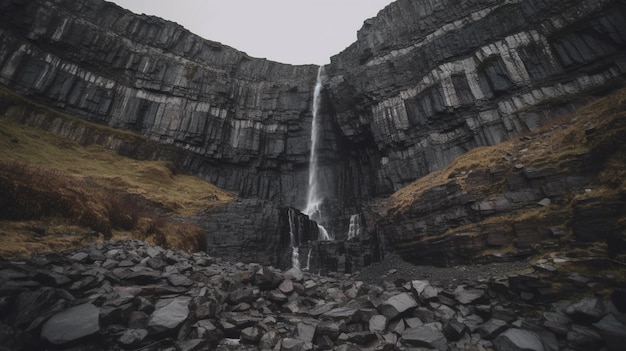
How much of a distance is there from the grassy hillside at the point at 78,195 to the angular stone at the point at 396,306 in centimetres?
996

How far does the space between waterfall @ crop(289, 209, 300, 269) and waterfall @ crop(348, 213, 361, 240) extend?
758 centimetres

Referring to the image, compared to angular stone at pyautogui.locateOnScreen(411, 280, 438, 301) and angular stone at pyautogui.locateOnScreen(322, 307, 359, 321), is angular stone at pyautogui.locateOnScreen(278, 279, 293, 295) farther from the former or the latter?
angular stone at pyautogui.locateOnScreen(411, 280, 438, 301)

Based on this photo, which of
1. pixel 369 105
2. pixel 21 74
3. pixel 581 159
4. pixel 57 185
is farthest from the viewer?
pixel 369 105

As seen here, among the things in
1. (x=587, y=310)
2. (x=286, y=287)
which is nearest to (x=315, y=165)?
(x=286, y=287)

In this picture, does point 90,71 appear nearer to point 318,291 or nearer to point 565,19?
point 318,291

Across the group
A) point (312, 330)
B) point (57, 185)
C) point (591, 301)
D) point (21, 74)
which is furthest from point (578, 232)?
point (21, 74)

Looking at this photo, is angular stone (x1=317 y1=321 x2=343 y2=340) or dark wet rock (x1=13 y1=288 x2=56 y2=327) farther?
angular stone (x1=317 y1=321 x2=343 y2=340)

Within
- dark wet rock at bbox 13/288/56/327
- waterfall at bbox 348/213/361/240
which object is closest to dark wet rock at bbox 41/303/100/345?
dark wet rock at bbox 13/288/56/327

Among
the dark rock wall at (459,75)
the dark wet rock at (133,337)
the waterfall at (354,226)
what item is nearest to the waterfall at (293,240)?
the waterfall at (354,226)

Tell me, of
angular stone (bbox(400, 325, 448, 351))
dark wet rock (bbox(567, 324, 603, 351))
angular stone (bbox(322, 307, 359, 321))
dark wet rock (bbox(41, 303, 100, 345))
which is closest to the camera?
dark wet rock (bbox(41, 303, 100, 345))

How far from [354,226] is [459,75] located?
81.9 ft

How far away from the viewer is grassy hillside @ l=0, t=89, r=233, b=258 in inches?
337

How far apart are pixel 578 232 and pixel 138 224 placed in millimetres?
20810

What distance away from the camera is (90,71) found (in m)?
43.8
